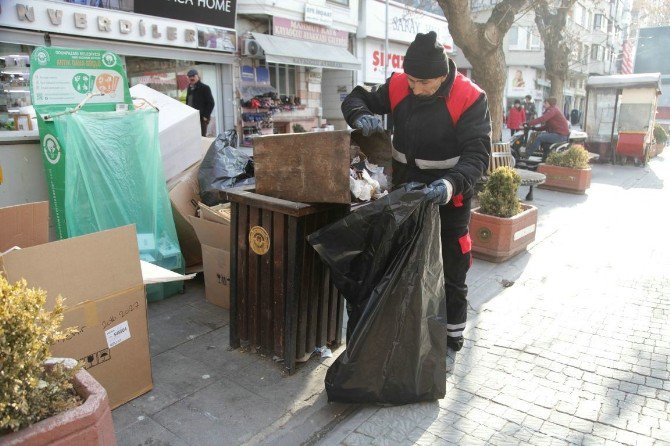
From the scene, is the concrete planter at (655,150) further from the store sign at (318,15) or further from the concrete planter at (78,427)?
the concrete planter at (78,427)

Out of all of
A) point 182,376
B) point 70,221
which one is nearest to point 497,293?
point 182,376

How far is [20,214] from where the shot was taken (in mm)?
2590

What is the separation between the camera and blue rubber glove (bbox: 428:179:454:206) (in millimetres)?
2619

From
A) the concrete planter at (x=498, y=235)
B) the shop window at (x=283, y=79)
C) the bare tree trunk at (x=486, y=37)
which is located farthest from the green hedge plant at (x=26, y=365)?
the shop window at (x=283, y=79)

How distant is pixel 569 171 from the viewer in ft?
29.3

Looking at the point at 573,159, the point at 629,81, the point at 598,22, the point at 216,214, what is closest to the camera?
the point at 216,214

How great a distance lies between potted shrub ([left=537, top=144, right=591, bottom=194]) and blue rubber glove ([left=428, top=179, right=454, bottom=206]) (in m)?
7.16

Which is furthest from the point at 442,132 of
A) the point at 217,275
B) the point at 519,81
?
the point at 519,81

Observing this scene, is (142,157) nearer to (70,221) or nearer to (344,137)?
(70,221)

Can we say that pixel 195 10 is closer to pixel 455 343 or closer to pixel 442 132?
pixel 442 132

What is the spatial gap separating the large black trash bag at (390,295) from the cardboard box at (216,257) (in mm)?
1351

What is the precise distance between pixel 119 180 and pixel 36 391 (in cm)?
247

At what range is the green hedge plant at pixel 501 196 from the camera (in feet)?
17.2

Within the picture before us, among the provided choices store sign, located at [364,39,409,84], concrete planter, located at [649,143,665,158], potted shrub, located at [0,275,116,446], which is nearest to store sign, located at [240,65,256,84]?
store sign, located at [364,39,409,84]
